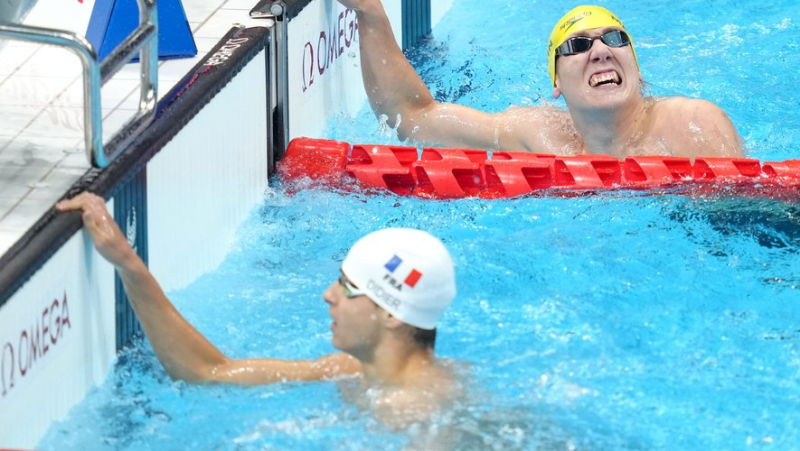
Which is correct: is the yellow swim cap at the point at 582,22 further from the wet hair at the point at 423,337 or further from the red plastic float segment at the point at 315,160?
the wet hair at the point at 423,337

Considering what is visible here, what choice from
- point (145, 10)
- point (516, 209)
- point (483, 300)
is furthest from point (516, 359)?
point (145, 10)

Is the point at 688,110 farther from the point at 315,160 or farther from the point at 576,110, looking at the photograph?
the point at 315,160

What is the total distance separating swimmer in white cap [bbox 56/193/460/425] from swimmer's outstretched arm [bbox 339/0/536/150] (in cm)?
194

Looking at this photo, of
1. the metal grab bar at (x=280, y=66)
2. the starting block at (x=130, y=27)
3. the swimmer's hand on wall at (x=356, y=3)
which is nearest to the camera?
the starting block at (x=130, y=27)

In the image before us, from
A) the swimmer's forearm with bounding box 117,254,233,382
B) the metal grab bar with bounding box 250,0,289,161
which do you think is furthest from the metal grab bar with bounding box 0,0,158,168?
the metal grab bar with bounding box 250,0,289,161

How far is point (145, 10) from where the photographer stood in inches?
131

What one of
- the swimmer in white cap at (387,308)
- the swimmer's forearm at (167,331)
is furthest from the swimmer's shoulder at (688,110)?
the swimmer's forearm at (167,331)

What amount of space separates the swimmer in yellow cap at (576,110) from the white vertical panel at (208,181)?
1.70ft

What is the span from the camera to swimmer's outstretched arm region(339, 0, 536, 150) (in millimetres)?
4762

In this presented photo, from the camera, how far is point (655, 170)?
4.29 meters

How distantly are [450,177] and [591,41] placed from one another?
2.20 ft

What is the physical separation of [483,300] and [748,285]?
79 centimetres

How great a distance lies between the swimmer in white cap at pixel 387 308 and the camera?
2.79 metres

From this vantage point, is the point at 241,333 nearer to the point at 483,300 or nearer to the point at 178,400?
the point at 178,400
